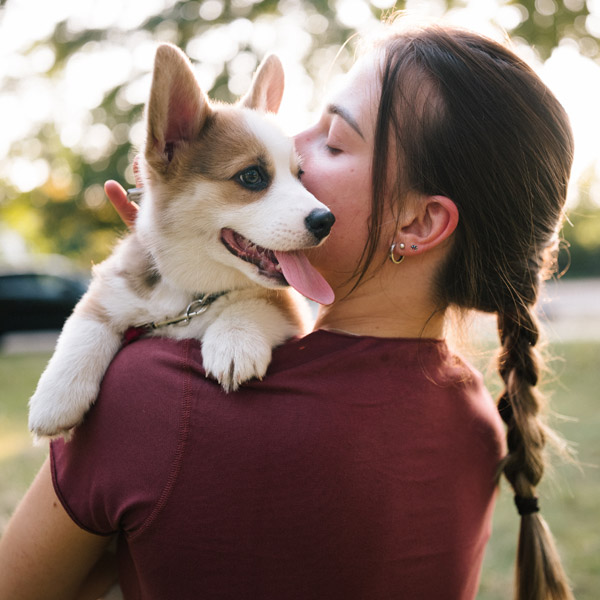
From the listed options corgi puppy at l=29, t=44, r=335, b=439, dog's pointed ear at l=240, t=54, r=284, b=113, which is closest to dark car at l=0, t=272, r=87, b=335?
dog's pointed ear at l=240, t=54, r=284, b=113

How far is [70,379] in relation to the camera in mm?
1917

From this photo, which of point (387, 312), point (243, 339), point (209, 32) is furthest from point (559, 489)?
point (209, 32)

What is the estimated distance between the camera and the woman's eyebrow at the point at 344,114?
76.6 inches

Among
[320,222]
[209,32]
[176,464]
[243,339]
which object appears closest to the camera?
[176,464]

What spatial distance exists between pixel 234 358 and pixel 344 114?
2.83ft

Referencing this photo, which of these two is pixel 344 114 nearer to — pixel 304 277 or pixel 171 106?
pixel 304 277

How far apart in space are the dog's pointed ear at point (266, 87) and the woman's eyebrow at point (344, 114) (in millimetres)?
773

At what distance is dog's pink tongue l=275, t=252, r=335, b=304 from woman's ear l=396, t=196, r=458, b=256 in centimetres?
28

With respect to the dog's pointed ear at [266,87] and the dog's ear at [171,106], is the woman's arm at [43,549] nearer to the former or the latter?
the dog's ear at [171,106]

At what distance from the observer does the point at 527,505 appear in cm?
201

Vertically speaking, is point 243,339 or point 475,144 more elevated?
point 475,144

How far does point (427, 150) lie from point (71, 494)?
1.33 m

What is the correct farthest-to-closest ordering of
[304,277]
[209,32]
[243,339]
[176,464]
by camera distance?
1. [209,32]
2. [304,277]
3. [243,339]
4. [176,464]

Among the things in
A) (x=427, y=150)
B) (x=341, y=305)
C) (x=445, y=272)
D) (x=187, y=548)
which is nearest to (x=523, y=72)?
(x=427, y=150)
